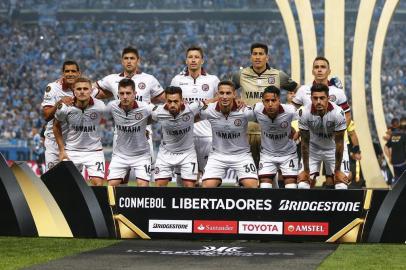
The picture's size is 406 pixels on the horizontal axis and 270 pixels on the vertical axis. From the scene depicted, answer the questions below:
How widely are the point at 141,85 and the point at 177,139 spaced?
967 millimetres

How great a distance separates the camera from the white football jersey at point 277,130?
37.7 ft

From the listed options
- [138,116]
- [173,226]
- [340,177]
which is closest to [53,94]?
[138,116]

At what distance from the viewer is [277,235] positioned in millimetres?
9531

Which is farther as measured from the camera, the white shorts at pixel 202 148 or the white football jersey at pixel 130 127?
the white shorts at pixel 202 148

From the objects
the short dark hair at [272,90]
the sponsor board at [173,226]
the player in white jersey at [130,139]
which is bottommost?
the sponsor board at [173,226]

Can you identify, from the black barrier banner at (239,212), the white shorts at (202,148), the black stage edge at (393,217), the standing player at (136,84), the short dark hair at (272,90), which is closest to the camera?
the black stage edge at (393,217)

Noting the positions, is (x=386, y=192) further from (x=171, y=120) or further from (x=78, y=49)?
(x=78, y=49)

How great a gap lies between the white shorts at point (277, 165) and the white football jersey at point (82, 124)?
2.06 m

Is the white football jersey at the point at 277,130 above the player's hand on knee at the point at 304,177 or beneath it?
above

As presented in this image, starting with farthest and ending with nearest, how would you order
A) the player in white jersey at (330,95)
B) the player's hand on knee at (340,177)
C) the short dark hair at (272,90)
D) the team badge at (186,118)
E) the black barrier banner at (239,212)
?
the player in white jersey at (330,95)
the team badge at (186,118)
the player's hand on knee at (340,177)
the short dark hair at (272,90)
the black barrier banner at (239,212)

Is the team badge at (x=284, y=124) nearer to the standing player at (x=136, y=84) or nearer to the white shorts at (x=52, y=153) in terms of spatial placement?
the standing player at (x=136, y=84)

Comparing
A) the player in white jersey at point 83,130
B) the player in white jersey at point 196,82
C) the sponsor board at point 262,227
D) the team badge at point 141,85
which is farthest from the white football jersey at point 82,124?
the sponsor board at point 262,227

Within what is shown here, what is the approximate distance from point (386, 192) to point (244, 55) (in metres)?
39.6

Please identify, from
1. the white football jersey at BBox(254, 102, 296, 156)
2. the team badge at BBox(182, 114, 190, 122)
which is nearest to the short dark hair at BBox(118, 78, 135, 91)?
the team badge at BBox(182, 114, 190, 122)
